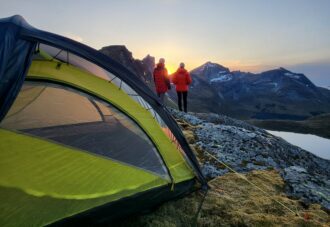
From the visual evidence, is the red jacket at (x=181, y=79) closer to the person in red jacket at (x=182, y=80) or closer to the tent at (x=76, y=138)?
the person in red jacket at (x=182, y=80)

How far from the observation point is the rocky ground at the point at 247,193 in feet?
28.2

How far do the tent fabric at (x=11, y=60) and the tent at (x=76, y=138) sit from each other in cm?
2

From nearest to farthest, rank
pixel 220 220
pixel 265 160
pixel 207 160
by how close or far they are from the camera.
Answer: pixel 220 220 < pixel 207 160 < pixel 265 160

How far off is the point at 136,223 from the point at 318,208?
555 centimetres

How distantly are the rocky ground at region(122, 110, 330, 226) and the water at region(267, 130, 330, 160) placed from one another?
2800 inches

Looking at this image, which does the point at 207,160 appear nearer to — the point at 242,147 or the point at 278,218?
the point at 242,147

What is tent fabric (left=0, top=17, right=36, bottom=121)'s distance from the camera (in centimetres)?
542

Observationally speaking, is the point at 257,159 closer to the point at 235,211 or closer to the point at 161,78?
the point at 235,211

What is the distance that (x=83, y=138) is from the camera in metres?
7.39

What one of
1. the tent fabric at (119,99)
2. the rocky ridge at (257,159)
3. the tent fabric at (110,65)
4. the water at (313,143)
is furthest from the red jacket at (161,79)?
the water at (313,143)

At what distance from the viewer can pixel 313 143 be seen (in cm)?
10462

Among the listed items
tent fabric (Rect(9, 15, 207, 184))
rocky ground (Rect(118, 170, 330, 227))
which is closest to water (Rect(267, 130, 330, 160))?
rocky ground (Rect(118, 170, 330, 227))

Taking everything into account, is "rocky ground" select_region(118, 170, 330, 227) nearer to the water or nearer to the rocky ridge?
the rocky ridge

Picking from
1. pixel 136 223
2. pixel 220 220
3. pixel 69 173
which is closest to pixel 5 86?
pixel 69 173
